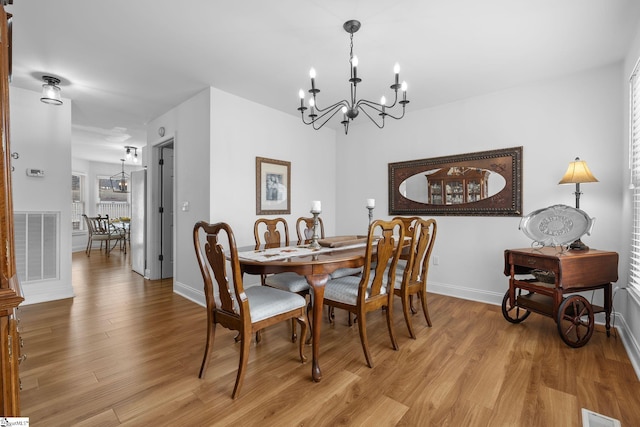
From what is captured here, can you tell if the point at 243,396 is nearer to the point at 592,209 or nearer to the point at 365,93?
the point at 365,93

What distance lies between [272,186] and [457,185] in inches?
92.1

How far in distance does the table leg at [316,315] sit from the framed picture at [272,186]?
6.90ft

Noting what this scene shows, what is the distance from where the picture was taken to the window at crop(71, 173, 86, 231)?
7.83 metres

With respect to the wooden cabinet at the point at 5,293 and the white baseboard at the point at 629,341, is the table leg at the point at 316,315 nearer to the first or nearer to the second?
the wooden cabinet at the point at 5,293

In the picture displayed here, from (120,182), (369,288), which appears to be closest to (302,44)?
(369,288)

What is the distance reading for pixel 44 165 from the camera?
3.59 metres

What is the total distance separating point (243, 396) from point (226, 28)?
2.53m

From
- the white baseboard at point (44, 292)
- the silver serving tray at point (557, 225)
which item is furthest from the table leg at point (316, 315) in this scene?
the white baseboard at point (44, 292)

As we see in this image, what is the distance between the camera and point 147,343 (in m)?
2.43

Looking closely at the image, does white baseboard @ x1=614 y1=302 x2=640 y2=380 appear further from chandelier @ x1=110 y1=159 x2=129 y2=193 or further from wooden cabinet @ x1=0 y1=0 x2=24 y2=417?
chandelier @ x1=110 y1=159 x2=129 y2=193

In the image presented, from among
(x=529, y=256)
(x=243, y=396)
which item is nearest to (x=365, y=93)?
(x=529, y=256)

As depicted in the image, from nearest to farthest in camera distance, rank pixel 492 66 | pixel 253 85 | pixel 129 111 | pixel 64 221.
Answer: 1. pixel 492 66
2. pixel 253 85
3. pixel 64 221
4. pixel 129 111

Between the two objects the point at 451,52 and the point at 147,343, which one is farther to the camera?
the point at 451,52

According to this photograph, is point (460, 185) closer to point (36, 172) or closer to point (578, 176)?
point (578, 176)
